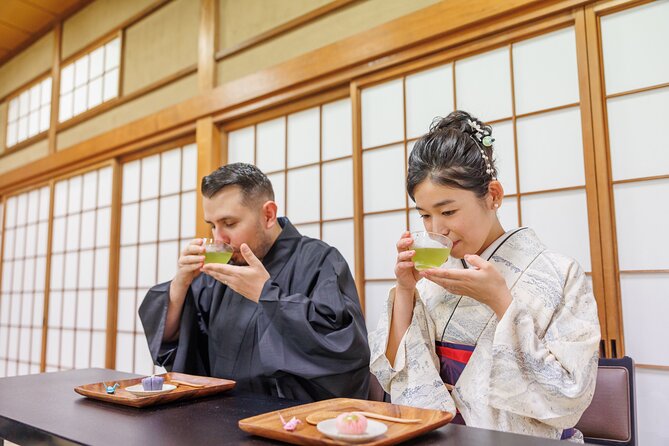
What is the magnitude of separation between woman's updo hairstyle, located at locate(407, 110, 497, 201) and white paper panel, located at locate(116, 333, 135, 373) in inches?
149

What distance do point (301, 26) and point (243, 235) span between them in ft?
6.06

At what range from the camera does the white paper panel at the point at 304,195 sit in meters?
3.41

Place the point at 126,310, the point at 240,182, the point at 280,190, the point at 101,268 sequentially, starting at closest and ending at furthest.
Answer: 1. the point at 240,182
2. the point at 280,190
3. the point at 126,310
4. the point at 101,268

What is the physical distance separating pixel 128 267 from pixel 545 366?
13.8 ft

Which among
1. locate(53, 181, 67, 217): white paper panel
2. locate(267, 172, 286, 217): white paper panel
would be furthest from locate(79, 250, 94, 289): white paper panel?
locate(267, 172, 286, 217): white paper panel

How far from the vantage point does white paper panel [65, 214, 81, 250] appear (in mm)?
5391

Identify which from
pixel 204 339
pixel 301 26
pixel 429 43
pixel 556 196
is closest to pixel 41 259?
pixel 301 26

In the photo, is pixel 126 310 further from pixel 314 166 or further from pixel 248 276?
pixel 248 276

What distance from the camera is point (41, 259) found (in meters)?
5.89

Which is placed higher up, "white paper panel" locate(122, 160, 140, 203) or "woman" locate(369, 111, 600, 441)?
"white paper panel" locate(122, 160, 140, 203)

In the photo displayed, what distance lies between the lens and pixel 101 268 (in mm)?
5043

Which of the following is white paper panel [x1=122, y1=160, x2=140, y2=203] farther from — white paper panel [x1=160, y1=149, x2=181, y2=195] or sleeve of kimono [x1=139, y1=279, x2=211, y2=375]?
sleeve of kimono [x1=139, y1=279, x2=211, y2=375]

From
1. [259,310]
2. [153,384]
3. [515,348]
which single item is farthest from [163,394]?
[515,348]

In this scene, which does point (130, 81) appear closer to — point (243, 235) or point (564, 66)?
point (243, 235)
